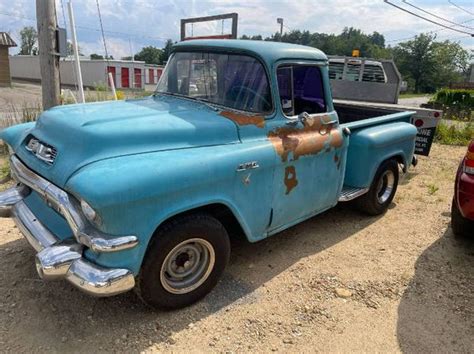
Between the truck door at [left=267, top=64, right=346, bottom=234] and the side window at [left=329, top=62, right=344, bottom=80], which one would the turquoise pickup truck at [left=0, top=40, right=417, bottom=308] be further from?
the side window at [left=329, top=62, right=344, bottom=80]

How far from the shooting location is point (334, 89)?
9.23 m

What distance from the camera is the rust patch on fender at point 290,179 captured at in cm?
346

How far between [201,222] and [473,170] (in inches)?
97.0

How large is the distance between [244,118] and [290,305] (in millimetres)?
1521

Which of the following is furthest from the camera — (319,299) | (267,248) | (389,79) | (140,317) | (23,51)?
(23,51)

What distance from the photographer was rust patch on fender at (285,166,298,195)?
3.46m

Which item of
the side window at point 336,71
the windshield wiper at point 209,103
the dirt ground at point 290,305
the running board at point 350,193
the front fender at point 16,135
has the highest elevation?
the side window at point 336,71

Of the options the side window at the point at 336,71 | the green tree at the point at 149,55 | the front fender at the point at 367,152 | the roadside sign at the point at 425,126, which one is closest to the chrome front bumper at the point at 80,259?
the front fender at the point at 367,152

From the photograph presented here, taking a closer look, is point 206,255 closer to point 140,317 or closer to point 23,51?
point 140,317

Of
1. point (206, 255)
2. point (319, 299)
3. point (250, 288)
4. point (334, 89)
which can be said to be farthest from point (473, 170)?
point (334, 89)

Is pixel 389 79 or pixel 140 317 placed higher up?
pixel 389 79

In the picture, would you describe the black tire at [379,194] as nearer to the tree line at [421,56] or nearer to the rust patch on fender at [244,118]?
the rust patch on fender at [244,118]

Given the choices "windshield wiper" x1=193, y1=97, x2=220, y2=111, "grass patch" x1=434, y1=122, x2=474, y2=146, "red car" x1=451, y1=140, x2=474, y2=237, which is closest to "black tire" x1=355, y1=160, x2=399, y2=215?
"red car" x1=451, y1=140, x2=474, y2=237

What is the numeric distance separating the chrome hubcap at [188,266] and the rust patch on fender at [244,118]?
996 millimetres
